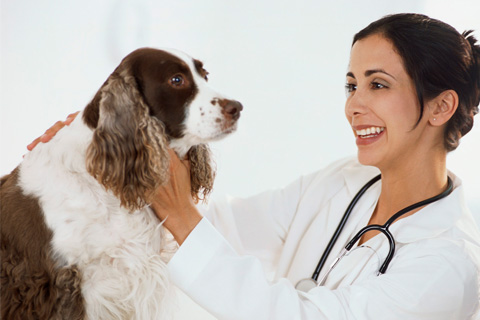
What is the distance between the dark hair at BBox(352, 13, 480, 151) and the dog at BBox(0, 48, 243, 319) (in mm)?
607

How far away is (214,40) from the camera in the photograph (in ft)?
11.0

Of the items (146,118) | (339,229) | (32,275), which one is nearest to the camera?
(32,275)

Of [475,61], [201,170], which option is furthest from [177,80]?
[475,61]

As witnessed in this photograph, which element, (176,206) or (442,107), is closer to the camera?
(176,206)

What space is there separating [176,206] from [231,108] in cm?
33

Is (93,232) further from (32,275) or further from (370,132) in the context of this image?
(370,132)

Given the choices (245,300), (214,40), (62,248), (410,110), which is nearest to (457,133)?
(410,110)

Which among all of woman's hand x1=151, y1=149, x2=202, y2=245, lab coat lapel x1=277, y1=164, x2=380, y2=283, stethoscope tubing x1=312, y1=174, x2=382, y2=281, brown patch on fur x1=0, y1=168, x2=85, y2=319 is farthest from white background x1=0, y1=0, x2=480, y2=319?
brown patch on fur x1=0, y1=168, x2=85, y2=319

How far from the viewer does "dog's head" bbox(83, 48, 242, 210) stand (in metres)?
1.48

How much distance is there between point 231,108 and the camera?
1.54 meters

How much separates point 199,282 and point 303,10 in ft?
7.56

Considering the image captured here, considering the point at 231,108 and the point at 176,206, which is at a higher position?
the point at 231,108

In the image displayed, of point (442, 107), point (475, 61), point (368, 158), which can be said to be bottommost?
point (368, 158)

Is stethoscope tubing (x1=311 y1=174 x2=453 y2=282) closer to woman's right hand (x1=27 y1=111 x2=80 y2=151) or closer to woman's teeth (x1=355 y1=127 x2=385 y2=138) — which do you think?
woman's teeth (x1=355 y1=127 x2=385 y2=138)
